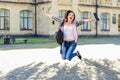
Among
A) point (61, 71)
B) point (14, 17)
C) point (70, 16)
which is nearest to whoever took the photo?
point (70, 16)

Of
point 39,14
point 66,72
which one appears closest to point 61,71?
point 66,72

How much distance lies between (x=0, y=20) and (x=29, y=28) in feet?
12.9

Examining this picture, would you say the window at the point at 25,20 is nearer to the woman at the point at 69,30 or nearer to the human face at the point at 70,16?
the woman at the point at 69,30

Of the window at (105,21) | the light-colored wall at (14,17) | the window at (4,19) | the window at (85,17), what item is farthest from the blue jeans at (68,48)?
A: the window at (105,21)

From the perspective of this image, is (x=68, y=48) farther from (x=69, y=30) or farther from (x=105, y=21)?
(x=105, y=21)

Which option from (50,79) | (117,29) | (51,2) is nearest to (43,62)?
(50,79)

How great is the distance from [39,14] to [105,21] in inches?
394

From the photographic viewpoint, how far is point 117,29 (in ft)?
148

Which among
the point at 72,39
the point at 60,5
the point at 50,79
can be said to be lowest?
the point at 50,79

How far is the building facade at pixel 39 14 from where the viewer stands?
121 ft

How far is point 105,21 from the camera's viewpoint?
44.1m

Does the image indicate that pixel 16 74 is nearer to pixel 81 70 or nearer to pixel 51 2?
pixel 81 70

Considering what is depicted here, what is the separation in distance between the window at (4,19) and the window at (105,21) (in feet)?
42.8

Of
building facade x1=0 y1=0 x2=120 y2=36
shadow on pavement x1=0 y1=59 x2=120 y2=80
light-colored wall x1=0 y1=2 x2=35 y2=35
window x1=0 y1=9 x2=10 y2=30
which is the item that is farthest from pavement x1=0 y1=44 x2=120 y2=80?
light-colored wall x1=0 y1=2 x2=35 y2=35
